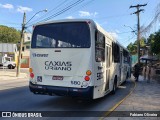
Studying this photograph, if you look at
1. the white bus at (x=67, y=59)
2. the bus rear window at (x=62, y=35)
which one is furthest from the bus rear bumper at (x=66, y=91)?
the bus rear window at (x=62, y=35)

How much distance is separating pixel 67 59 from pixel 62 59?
19cm

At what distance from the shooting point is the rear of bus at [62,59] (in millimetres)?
9070

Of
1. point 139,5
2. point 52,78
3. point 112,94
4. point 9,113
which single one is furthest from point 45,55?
point 139,5

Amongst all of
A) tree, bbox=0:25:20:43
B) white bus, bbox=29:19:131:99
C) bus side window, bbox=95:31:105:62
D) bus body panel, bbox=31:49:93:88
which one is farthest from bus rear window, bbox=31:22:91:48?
tree, bbox=0:25:20:43

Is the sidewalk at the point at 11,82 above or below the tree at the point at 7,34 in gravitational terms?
below

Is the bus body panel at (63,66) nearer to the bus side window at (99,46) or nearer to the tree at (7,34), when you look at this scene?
the bus side window at (99,46)

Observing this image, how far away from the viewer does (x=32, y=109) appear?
9.28 m

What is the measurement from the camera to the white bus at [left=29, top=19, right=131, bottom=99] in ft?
29.8

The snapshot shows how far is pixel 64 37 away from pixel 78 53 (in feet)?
2.81

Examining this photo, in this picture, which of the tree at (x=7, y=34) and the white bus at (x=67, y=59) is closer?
the white bus at (x=67, y=59)

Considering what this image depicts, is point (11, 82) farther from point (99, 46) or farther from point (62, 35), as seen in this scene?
point (99, 46)

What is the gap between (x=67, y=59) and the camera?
9.32 metres

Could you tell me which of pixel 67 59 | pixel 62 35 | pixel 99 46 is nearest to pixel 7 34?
pixel 62 35

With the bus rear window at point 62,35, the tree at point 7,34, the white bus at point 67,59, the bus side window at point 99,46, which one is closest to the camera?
the white bus at point 67,59
